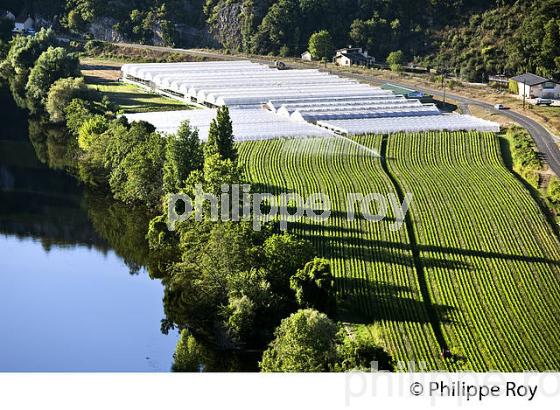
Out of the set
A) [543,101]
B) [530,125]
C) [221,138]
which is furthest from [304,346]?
[543,101]

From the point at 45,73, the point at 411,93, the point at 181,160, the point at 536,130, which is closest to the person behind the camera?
the point at 181,160

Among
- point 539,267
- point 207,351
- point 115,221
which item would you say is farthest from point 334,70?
point 207,351

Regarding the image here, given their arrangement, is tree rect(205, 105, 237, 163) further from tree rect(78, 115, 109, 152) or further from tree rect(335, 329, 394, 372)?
tree rect(335, 329, 394, 372)

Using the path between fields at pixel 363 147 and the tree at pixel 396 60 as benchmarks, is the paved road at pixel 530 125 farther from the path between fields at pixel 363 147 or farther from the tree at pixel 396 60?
the path between fields at pixel 363 147

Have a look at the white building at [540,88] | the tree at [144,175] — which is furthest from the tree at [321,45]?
the tree at [144,175]

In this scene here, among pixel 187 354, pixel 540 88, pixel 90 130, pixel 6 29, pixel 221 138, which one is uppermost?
pixel 6 29

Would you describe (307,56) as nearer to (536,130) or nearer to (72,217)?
(536,130)

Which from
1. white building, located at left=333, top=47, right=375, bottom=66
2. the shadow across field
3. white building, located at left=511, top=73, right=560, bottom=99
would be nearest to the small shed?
white building, located at left=511, top=73, right=560, bottom=99
